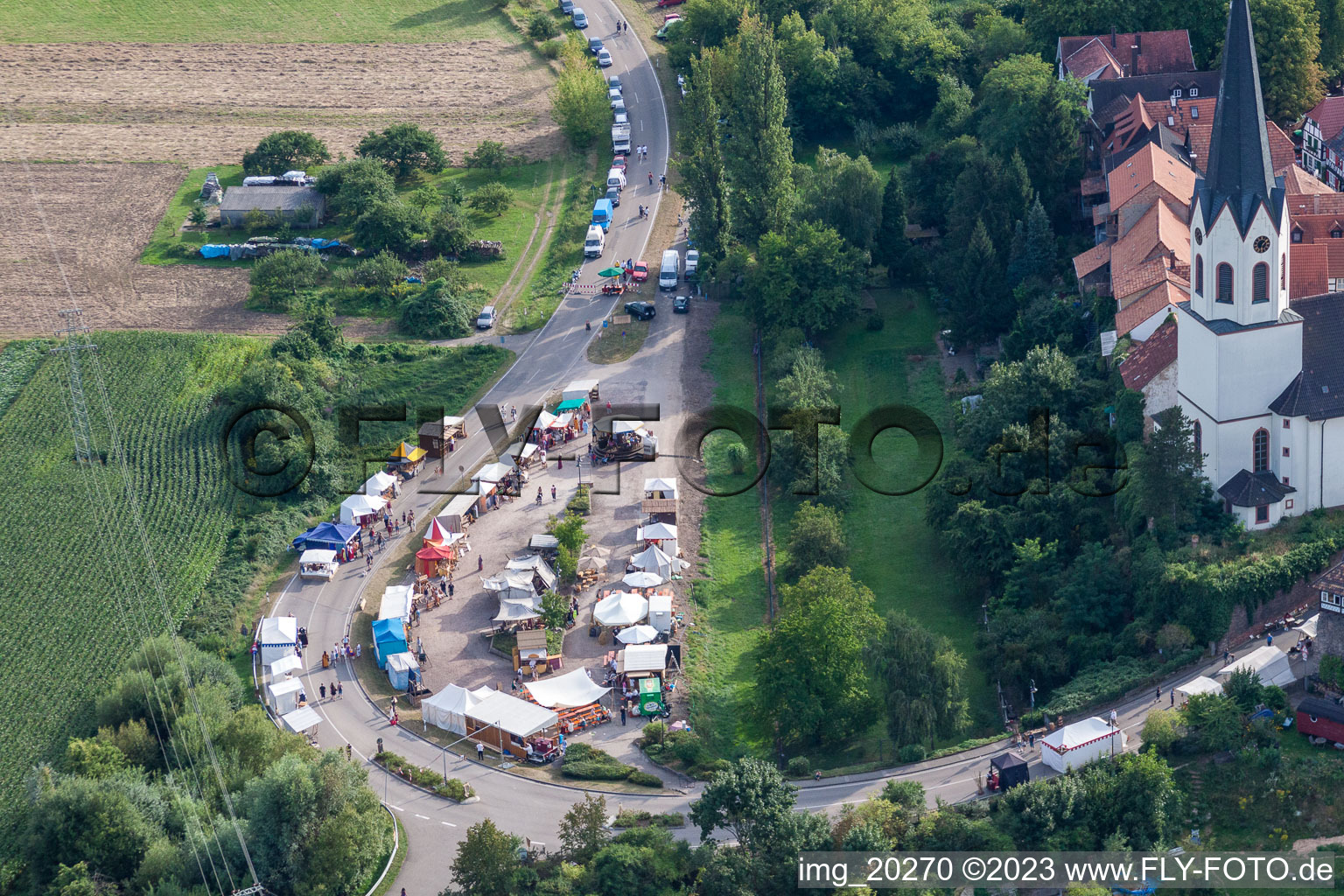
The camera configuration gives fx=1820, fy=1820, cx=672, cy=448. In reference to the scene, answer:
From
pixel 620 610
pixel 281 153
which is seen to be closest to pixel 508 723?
pixel 620 610

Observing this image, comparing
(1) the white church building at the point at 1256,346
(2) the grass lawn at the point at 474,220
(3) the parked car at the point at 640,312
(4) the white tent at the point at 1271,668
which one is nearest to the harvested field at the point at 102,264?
(2) the grass lawn at the point at 474,220

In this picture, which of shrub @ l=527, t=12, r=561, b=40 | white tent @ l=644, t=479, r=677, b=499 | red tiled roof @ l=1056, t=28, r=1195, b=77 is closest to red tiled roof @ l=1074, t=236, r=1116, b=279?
red tiled roof @ l=1056, t=28, r=1195, b=77

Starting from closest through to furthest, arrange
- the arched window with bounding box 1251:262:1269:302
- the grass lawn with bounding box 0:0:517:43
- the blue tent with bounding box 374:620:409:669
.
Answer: the arched window with bounding box 1251:262:1269:302, the blue tent with bounding box 374:620:409:669, the grass lawn with bounding box 0:0:517:43

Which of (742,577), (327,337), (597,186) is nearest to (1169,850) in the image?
(742,577)

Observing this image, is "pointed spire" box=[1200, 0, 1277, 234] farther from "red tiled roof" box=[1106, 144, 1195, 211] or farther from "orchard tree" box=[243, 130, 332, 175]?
"orchard tree" box=[243, 130, 332, 175]

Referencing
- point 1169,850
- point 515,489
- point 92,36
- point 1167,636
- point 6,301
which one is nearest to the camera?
point 1169,850

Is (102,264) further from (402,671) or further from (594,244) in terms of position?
(402,671)

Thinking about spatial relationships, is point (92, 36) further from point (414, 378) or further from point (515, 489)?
point (515, 489)
